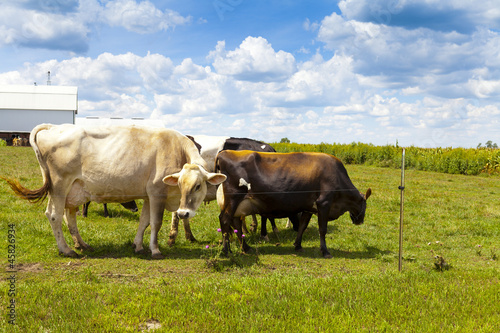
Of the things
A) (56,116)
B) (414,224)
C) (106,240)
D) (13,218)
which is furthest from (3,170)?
(56,116)

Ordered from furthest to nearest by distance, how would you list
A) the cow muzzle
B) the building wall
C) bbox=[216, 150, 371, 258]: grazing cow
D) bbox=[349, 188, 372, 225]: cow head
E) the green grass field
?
the building wall
bbox=[349, 188, 372, 225]: cow head
bbox=[216, 150, 371, 258]: grazing cow
the cow muzzle
the green grass field

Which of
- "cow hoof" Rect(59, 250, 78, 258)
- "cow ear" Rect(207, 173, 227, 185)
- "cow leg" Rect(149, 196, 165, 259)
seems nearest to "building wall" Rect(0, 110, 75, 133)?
"cow hoof" Rect(59, 250, 78, 258)

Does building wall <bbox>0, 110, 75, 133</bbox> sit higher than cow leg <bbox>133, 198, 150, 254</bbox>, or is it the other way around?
building wall <bbox>0, 110, 75, 133</bbox>

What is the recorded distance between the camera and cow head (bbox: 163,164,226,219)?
24.4 feet

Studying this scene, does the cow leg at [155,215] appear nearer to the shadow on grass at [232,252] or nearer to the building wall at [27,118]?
the shadow on grass at [232,252]

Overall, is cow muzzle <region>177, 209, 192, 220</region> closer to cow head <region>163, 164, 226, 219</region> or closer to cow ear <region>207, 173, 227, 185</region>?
cow head <region>163, 164, 226, 219</region>

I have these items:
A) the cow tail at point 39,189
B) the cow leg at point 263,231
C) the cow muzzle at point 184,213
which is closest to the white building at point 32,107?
the cow tail at point 39,189

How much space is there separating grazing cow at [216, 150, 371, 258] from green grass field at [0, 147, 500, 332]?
2.82 feet

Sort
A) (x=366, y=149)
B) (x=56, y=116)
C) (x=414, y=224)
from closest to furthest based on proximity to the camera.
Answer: (x=414, y=224), (x=366, y=149), (x=56, y=116)

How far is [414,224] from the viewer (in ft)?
39.4

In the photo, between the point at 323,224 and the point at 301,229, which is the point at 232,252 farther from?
the point at 323,224

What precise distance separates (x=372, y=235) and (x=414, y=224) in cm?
220

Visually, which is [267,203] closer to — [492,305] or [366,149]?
[492,305]

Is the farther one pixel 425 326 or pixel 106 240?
pixel 106 240
